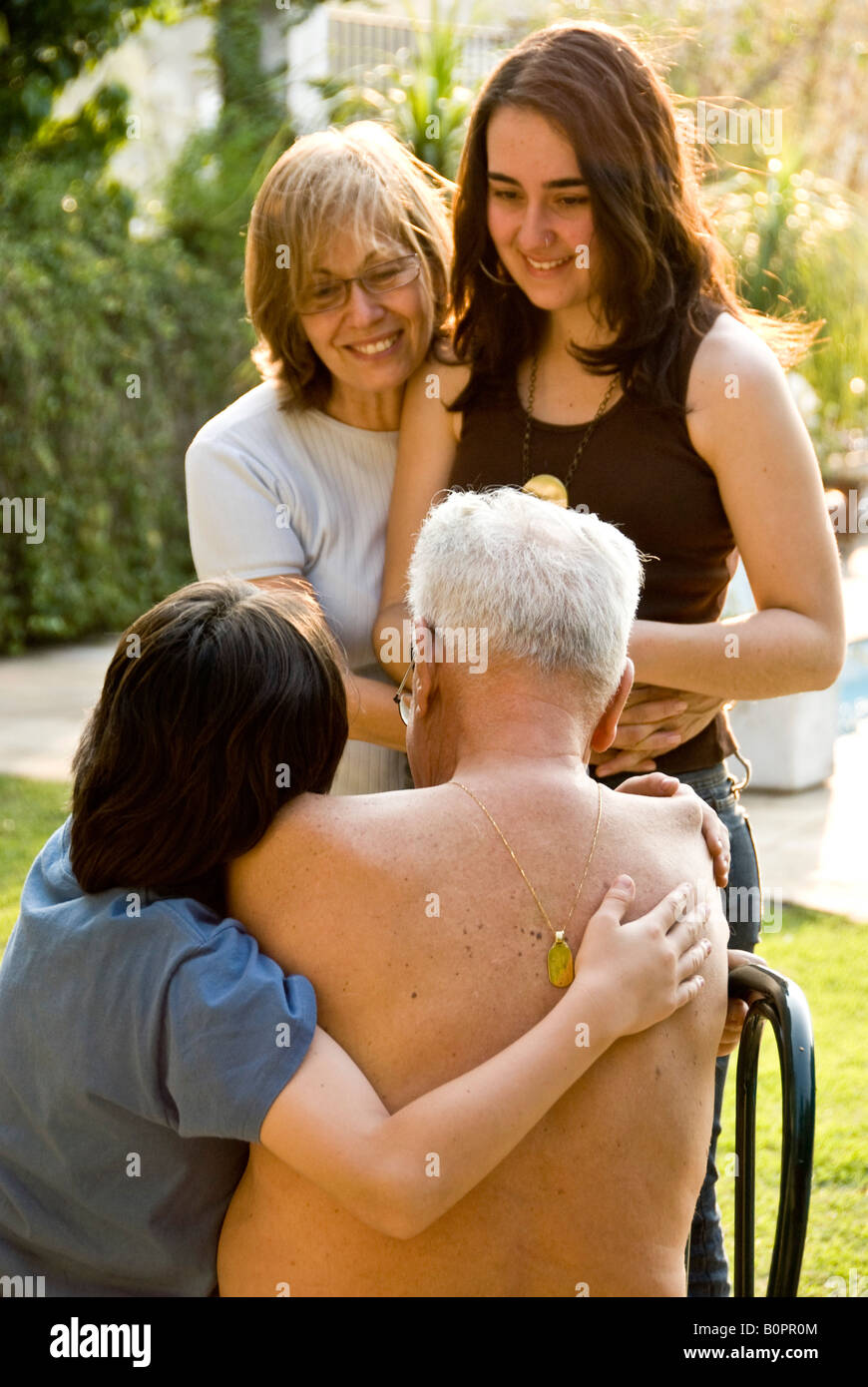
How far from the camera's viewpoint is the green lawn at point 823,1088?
3191 millimetres

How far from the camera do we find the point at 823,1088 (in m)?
3.93

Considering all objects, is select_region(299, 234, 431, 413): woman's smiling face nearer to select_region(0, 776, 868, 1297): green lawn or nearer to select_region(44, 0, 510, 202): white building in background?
select_region(0, 776, 868, 1297): green lawn

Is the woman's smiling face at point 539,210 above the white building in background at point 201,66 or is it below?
below

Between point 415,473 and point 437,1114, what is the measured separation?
4.34ft

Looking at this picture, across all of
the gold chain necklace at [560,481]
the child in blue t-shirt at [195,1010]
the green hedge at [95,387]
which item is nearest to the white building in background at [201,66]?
the green hedge at [95,387]

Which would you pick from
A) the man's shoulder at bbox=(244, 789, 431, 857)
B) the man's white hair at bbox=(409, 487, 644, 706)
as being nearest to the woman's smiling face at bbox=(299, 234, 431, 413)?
the man's white hair at bbox=(409, 487, 644, 706)

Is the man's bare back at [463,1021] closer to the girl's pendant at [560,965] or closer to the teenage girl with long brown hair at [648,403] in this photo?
the girl's pendant at [560,965]

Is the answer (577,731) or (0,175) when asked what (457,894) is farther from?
(0,175)

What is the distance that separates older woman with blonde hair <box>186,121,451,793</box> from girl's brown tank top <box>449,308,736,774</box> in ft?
0.69

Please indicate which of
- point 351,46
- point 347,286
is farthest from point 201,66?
point 347,286

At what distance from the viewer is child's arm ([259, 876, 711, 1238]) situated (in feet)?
4.64

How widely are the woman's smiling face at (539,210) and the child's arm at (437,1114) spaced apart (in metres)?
1.19

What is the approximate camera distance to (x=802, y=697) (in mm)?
6234
